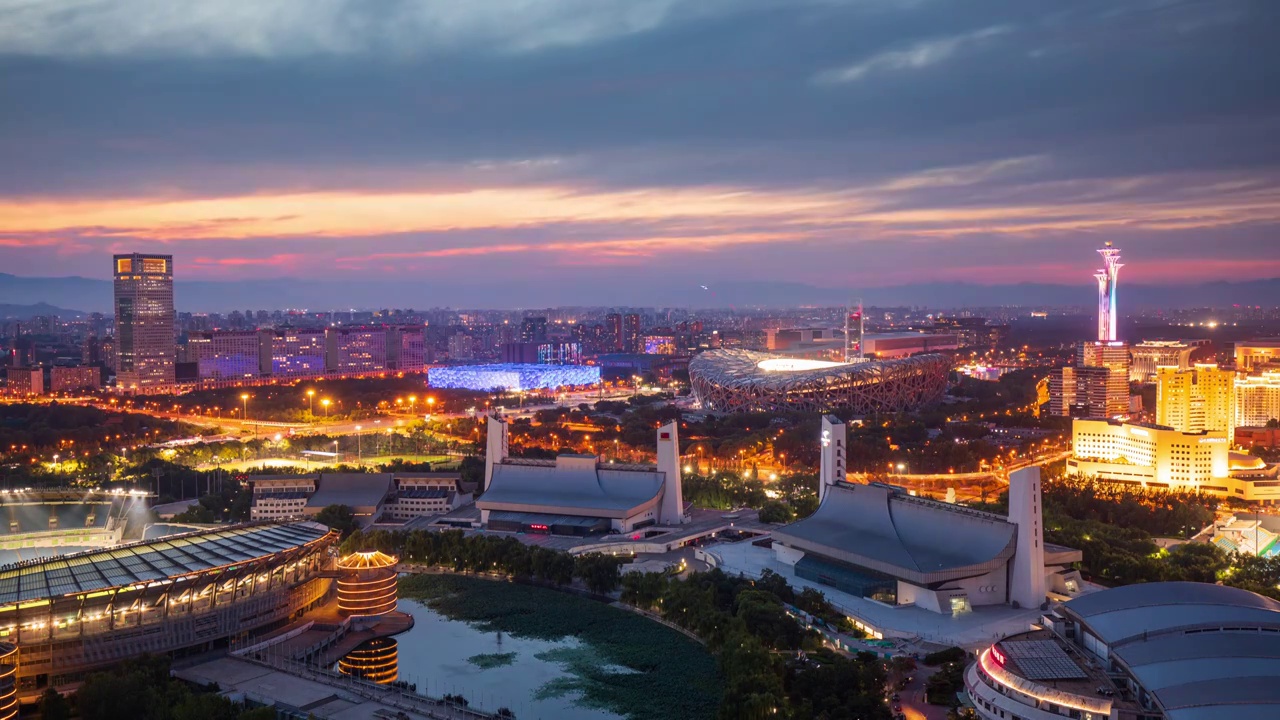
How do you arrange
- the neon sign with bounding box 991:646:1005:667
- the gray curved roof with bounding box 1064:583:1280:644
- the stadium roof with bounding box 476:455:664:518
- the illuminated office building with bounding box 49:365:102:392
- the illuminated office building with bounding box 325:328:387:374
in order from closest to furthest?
the gray curved roof with bounding box 1064:583:1280:644 → the neon sign with bounding box 991:646:1005:667 → the stadium roof with bounding box 476:455:664:518 → the illuminated office building with bounding box 49:365:102:392 → the illuminated office building with bounding box 325:328:387:374

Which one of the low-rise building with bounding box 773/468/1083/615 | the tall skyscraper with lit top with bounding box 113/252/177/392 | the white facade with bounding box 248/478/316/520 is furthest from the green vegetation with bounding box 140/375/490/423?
the low-rise building with bounding box 773/468/1083/615

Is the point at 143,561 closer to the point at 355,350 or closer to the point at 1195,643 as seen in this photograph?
the point at 1195,643

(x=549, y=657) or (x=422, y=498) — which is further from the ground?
(x=422, y=498)

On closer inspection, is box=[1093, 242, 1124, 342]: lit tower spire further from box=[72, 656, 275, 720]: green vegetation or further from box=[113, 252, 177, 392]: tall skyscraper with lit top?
box=[113, 252, 177, 392]: tall skyscraper with lit top

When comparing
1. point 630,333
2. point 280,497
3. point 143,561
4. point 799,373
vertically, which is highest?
point 630,333

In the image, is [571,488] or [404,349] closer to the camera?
[571,488]

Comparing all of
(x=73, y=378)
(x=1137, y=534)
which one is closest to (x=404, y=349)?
(x=73, y=378)
